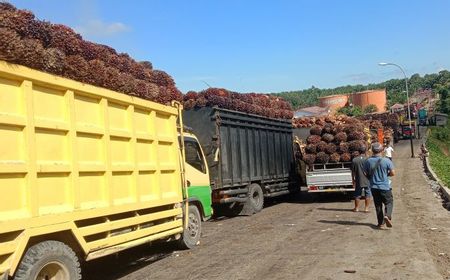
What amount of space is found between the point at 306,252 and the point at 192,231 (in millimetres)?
2273

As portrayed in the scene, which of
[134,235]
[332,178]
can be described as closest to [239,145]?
[332,178]

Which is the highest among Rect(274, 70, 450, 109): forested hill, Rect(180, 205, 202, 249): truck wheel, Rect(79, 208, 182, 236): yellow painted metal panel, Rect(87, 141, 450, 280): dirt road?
Rect(274, 70, 450, 109): forested hill

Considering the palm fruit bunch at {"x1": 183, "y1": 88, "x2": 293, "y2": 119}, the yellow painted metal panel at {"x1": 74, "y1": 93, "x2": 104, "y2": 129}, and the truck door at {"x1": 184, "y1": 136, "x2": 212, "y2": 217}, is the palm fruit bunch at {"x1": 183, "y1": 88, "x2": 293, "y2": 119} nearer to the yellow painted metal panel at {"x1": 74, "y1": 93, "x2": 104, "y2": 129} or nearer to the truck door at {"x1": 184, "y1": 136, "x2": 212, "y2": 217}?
the truck door at {"x1": 184, "y1": 136, "x2": 212, "y2": 217}

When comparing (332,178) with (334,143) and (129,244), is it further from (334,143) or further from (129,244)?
(129,244)

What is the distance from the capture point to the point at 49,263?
569 centimetres

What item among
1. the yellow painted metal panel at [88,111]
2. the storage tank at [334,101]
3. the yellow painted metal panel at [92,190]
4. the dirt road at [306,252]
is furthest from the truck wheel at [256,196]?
the storage tank at [334,101]

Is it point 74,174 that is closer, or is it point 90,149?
point 74,174

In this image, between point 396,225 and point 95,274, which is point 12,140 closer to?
point 95,274

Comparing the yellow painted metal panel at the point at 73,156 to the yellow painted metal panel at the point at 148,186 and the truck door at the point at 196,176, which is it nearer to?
the yellow painted metal panel at the point at 148,186

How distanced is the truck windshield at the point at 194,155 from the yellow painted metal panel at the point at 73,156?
6.27 ft

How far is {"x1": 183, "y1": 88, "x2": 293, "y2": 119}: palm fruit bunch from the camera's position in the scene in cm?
1362

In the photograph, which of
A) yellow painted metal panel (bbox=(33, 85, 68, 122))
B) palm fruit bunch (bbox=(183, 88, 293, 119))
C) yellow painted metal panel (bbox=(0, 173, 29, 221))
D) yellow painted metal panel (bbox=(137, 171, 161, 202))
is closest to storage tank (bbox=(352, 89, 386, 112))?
palm fruit bunch (bbox=(183, 88, 293, 119))

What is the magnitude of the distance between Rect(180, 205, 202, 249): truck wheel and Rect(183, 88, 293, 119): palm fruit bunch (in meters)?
4.33

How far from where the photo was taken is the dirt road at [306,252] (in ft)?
24.1
